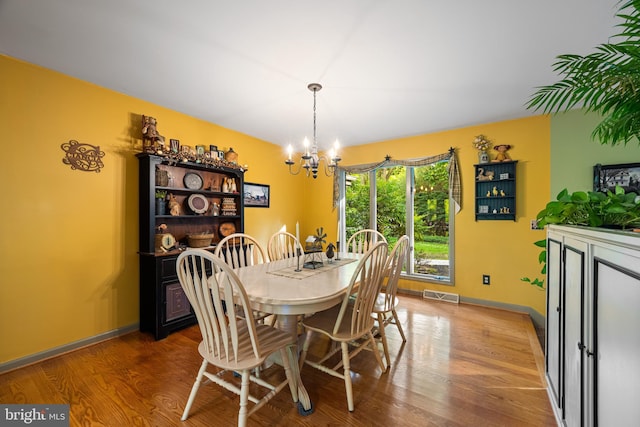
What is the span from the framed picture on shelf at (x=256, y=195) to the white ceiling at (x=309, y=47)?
4.45ft

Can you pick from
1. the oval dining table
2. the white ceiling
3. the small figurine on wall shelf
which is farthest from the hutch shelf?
the small figurine on wall shelf

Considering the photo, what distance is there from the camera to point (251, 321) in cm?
140

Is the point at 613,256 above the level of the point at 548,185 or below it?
below

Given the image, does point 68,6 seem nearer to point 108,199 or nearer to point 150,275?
point 108,199

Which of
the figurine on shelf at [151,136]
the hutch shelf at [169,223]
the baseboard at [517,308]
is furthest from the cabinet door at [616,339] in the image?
the figurine on shelf at [151,136]

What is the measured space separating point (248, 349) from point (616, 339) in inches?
62.3

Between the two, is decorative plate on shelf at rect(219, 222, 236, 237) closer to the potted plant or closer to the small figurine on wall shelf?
the potted plant

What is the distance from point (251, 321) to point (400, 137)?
366cm

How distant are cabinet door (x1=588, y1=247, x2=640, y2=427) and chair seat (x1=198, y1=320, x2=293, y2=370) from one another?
4.60ft

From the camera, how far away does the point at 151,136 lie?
8.96 feet

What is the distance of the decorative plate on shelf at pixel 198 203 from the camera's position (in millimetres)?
3188

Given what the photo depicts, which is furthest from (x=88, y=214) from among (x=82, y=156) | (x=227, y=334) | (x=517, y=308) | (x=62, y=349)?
(x=517, y=308)

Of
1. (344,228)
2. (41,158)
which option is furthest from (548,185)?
(41,158)

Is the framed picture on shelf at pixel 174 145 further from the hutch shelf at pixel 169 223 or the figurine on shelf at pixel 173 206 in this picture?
the figurine on shelf at pixel 173 206
